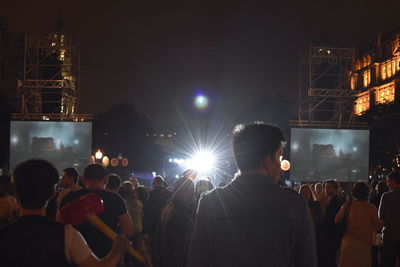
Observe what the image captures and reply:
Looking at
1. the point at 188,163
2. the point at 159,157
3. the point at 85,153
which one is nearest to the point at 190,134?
the point at 159,157

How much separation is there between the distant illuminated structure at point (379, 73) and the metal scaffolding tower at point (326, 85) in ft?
124

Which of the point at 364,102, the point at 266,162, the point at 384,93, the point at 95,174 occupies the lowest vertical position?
A: the point at 95,174

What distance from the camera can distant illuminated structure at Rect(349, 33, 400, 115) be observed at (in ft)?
245

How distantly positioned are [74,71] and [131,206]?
25417mm

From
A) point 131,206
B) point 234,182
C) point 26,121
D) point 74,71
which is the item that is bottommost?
point 131,206

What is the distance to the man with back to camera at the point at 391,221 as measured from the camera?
29.1 feet

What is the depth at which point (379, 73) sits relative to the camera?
82438mm

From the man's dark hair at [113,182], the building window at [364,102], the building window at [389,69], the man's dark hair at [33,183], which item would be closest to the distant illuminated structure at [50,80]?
the man's dark hair at [113,182]

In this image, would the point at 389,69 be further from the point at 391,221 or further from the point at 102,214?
the point at 102,214

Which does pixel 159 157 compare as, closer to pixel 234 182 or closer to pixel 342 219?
pixel 342 219

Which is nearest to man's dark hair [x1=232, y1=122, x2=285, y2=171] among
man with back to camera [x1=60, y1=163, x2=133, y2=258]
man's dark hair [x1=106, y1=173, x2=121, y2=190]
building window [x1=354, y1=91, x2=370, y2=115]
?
man with back to camera [x1=60, y1=163, x2=133, y2=258]

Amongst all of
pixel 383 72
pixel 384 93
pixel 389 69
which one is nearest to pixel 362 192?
pixel 389 69

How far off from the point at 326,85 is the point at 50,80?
17.2 m

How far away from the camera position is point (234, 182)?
3125mm
